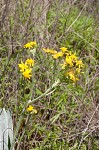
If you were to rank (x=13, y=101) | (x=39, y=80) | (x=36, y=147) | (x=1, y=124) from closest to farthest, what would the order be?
(x=1, y=124)
(x=36, y=147)
(x=13, y=101)
(x=39, y=80)

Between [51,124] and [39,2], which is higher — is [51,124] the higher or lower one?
the lower one

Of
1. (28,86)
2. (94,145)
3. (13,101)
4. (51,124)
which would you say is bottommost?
(94,145)

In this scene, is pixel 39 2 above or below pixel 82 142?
above

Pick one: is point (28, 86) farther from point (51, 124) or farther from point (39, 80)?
point (51, 124)

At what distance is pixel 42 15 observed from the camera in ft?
7.37

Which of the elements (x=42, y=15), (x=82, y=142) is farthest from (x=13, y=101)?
(x=42, y=15)

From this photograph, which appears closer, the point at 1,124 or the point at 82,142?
the point at 1,124

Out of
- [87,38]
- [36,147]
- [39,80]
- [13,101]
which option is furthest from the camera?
[87,38]

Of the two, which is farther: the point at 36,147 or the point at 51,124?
the point at 51,124

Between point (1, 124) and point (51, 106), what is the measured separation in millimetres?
611

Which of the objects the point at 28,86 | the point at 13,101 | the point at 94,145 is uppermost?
the point at 28,86

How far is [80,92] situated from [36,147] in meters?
0.48

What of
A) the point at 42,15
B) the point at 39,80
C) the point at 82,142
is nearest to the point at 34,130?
the point at 82,142

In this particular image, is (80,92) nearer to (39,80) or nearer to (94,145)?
(39,80)
